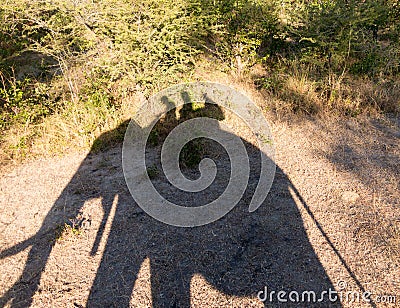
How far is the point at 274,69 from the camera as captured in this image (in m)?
8.02

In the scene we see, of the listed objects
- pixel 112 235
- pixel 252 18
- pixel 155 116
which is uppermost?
pixel 252 18

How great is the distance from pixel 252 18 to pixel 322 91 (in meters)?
2.67

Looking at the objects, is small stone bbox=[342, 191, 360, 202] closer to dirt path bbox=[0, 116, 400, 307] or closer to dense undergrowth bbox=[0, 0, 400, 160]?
dirt path bbox=[0, 116, 400, 307]

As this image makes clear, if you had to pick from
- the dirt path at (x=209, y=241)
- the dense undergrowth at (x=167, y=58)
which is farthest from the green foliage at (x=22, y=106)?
the dirt path at (x=209, y=241)

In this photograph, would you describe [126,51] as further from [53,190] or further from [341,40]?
[341,40]

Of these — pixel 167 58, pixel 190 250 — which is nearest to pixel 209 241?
pixel 190 250

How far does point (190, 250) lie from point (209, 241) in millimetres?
233

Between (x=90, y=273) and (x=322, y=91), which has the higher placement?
(x=322, y=91)

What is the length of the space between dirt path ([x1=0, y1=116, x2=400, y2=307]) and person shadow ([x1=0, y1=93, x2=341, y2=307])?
1cm

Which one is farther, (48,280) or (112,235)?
(112,235)

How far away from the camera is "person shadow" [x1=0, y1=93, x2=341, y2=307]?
263 centimetres

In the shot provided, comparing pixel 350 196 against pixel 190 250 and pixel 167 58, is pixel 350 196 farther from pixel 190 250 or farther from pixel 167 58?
pixel 167 58

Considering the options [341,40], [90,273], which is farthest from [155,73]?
[341,40]

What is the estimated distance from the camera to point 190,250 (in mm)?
3076
